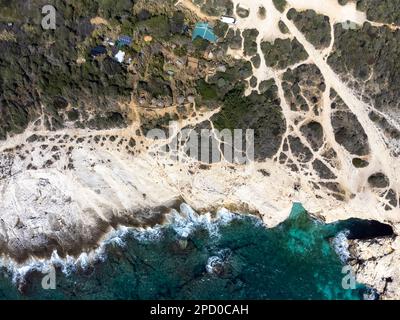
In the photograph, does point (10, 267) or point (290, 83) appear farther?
point (10, 267)

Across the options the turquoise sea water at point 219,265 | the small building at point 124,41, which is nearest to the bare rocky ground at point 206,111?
the small building at point 124,41

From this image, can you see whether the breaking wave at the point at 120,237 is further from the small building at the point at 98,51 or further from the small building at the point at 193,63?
the small building at the point at 98,51

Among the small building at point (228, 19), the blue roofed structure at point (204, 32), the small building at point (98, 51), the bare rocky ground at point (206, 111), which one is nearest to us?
the bare rocky ground at point (206, 111)

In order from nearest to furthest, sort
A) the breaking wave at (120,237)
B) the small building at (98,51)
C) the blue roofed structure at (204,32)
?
1. the blue roofed structure at (204,32)
2. the small building at (98,51)
3. the breaking wave at (120,237)

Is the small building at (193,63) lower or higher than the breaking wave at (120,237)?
higher

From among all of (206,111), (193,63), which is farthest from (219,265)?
(193,63)
